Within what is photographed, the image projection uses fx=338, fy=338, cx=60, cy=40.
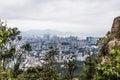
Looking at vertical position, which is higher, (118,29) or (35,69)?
(118,29)

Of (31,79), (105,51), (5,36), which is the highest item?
(5,36)

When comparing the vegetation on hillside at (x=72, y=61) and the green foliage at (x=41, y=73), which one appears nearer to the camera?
the vegetation on hillside at (x=72, y=61)

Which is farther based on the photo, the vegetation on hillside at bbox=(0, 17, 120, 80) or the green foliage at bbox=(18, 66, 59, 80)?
the green foliage at bbox=(18, 66, 59, 80)

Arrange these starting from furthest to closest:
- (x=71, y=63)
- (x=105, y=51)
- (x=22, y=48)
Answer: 1. (x=22, y=48)
2. (x=71, y=63)
3. (x=105, y=51)

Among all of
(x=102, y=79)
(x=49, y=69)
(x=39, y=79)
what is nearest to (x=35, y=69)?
(x=49, y=69)

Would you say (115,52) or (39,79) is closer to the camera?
(115,52)

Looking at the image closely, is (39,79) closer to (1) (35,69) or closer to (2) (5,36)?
(1) (35,69)

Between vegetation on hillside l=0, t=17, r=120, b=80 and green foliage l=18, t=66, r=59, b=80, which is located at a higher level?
vegetation on hillside l=0, t=17, r=120, b=80

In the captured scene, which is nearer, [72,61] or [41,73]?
[41,73]

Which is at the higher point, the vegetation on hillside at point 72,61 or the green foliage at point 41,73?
the vegetation on hillside at point 72,61

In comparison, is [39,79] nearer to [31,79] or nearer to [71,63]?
[31,79]

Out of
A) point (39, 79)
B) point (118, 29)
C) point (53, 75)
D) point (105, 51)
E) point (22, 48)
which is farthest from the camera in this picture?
point (22, 48)
